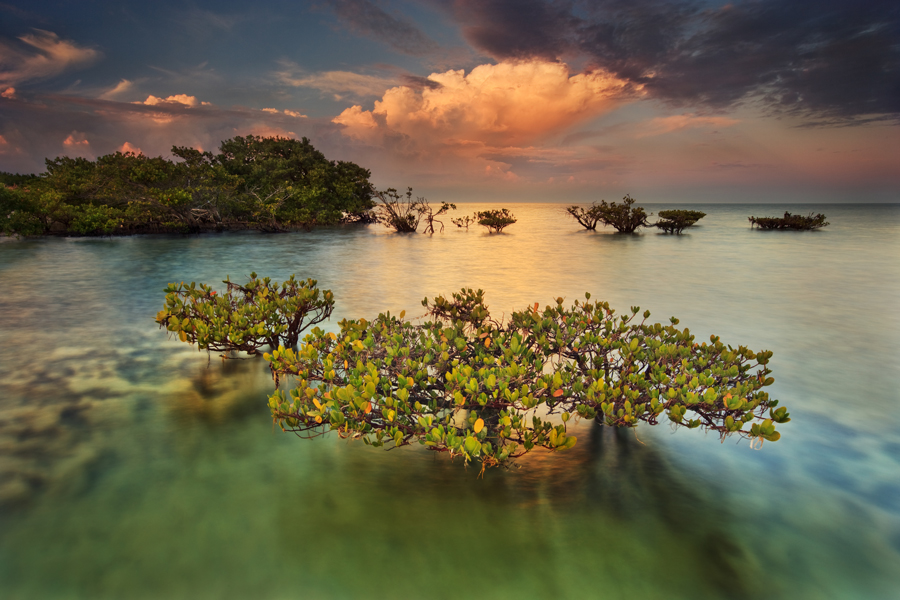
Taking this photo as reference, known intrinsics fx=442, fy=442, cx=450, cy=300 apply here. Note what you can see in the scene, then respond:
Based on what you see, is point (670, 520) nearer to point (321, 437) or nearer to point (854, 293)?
point (321, 437)

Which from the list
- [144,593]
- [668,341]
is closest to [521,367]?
[668,341]

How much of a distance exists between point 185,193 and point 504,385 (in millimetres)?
29590

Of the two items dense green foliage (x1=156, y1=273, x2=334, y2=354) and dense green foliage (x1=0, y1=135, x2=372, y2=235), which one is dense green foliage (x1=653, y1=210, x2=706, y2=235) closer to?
dense green foliage (x1=0, y1=135, x2=372, y2=235)

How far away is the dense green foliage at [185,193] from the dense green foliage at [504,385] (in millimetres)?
27467

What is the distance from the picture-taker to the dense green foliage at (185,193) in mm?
26734

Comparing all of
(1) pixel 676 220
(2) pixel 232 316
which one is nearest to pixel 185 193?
(2) pixel 232 316

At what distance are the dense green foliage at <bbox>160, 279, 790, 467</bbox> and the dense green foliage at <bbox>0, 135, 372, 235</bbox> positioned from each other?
2747 cm

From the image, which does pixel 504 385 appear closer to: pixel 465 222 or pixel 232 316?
pixel 232 316

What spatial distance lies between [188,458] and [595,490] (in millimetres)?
3982

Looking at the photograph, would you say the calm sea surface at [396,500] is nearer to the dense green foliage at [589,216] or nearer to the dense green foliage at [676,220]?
the dense green foliage at [676,220]

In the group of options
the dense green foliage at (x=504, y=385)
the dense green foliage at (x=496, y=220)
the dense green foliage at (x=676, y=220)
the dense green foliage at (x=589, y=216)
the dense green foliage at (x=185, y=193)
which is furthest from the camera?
the dense green foliage at (x=496, y=220)

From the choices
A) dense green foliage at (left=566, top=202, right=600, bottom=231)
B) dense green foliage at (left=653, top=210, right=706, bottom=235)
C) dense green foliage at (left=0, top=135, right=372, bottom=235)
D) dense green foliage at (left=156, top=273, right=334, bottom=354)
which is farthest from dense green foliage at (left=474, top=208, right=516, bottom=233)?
dense green foliage at (left=156, top=273, right=334, bottom=354)

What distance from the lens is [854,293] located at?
14.1m

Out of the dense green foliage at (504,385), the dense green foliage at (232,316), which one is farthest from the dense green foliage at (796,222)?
the dense green foliage at (232,316)
